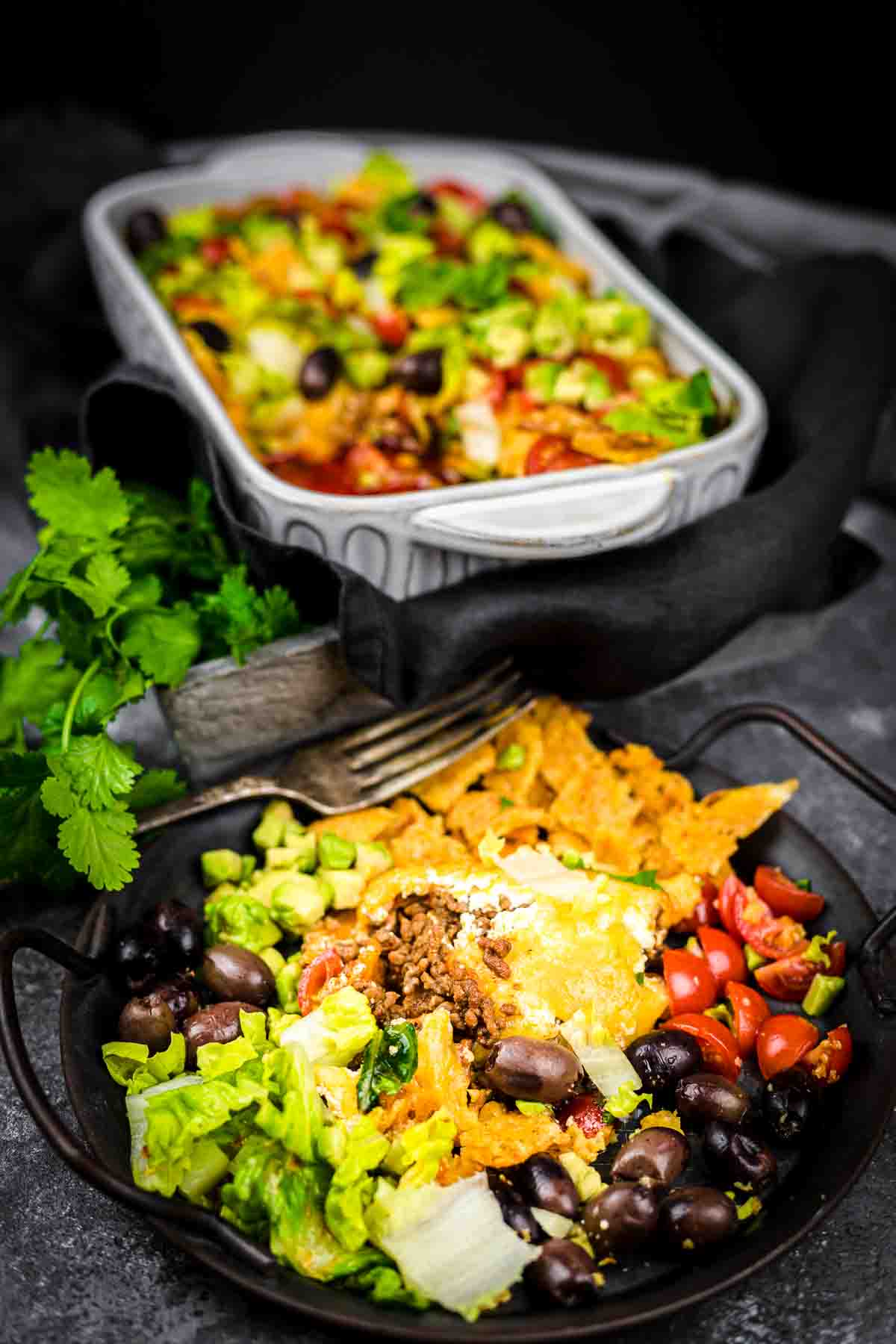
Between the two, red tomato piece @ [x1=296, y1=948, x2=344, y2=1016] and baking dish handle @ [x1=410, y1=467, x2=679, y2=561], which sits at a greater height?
baking dish handle @ [x1=410, y1=467, x2=679, y2=561]

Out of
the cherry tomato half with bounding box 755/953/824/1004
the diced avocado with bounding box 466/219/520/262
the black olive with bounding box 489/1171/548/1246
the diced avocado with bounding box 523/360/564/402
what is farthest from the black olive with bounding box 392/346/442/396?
the black olive with bounding box 489/1171/548/1246

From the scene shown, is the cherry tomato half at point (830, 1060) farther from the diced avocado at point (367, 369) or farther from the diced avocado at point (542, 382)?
the diced avocado at point (367, 369)

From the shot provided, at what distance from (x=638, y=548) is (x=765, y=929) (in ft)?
2.61

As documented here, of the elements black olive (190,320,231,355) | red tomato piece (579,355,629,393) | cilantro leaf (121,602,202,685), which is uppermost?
red tomato piece (579,355,629,393)

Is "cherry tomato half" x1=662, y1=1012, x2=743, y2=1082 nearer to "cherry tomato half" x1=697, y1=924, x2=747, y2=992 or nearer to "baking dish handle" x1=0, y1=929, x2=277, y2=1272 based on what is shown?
"cherry tomato half" x1=697, y1=924, x2=747, y2=992

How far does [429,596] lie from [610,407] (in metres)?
0.60

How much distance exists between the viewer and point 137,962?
203 cm

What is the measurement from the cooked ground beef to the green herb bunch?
0.49m

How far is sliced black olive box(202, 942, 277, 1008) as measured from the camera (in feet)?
6.58

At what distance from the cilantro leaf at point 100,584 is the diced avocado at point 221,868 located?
0.46m

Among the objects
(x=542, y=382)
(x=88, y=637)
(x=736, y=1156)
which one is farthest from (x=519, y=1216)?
(x=542, y=382)

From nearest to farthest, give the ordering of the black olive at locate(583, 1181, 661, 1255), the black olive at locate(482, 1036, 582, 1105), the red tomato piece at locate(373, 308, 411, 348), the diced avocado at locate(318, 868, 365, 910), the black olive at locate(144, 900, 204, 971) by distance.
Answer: the black olive at locate(583, 1181, 661, 1255)
the black olive at locate(482, 1036, 582, 1105)
the black olive at locate(144, 900, 204, 971)
the diced avocado at locate(318, 868, 365, 910)
the red tomato piece at locate(373, 308, 411, 348)

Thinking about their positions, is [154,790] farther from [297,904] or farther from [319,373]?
[319,373]

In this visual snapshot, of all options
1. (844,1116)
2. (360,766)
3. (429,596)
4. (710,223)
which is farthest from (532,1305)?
(710,223)
